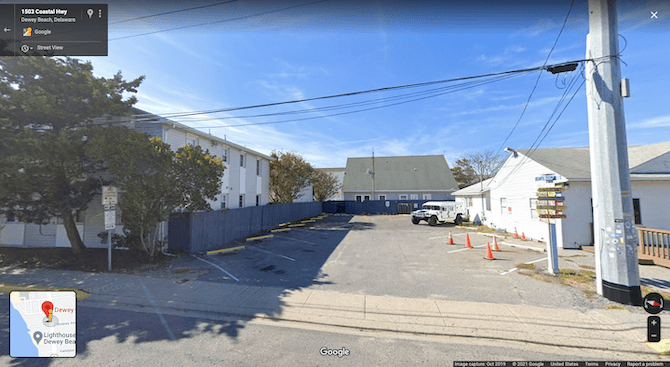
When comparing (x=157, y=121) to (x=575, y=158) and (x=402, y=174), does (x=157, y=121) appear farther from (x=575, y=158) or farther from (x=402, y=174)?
(x=402, y=174)

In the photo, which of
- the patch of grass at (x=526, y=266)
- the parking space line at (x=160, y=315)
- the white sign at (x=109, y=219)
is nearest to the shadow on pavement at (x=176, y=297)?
the parking space line at (x=160, y=315)

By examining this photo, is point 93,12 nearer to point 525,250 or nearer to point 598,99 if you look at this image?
point 598,99

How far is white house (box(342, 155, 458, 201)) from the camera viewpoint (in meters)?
37.7

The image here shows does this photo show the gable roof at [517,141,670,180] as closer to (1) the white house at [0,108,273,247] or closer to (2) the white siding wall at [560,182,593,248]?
(2) the white siding wall at [560,182,593,248]

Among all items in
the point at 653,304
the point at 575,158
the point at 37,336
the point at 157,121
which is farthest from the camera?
the point at 575,158

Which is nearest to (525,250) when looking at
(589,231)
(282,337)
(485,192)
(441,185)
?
(589,231)

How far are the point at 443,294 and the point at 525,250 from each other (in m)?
8.03

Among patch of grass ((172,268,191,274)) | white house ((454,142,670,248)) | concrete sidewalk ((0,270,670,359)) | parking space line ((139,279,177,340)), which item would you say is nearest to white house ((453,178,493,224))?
white house ((454,142,670,248))

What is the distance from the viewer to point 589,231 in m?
11.7

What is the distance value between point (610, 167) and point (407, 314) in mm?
6068

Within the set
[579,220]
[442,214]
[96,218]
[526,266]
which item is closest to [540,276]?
[526,266]

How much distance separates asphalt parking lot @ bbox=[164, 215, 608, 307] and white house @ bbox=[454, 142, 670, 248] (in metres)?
3.09

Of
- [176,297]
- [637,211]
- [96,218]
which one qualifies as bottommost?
[176,297]

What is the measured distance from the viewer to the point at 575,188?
39.3 ft
